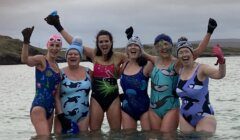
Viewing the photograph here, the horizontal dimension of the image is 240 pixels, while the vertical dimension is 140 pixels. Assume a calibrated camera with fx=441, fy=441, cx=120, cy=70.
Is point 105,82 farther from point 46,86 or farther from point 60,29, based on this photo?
point 60,29

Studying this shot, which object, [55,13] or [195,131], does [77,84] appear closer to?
[55,13]

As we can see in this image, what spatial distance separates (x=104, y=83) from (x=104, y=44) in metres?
1.18

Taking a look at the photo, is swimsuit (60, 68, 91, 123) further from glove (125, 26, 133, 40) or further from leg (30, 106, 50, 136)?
glove (125, 26, 133, 40)

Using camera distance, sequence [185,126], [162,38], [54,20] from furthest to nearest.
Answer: [54,20] < [162,38] < [185,126]

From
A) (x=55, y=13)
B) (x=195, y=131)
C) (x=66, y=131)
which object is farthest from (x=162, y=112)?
(x=55, y=13)

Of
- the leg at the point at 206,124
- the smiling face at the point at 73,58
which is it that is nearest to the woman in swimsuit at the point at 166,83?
the leg at the point at 206,124

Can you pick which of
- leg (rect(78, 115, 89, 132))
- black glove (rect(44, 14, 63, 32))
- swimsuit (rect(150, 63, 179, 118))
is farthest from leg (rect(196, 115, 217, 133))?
black glove (rect(44, 14, 63, 32))

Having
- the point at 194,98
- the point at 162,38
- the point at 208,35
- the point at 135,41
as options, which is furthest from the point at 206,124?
the point at 135,41

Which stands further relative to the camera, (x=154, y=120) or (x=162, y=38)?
(x=154, y=120)

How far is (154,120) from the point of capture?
524 inches

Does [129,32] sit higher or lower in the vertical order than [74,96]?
higher

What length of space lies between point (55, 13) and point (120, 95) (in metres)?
3.30

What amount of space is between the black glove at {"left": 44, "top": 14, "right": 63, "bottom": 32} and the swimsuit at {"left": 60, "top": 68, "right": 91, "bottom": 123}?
6.25ft

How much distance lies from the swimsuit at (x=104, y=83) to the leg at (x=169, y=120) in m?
1.75
